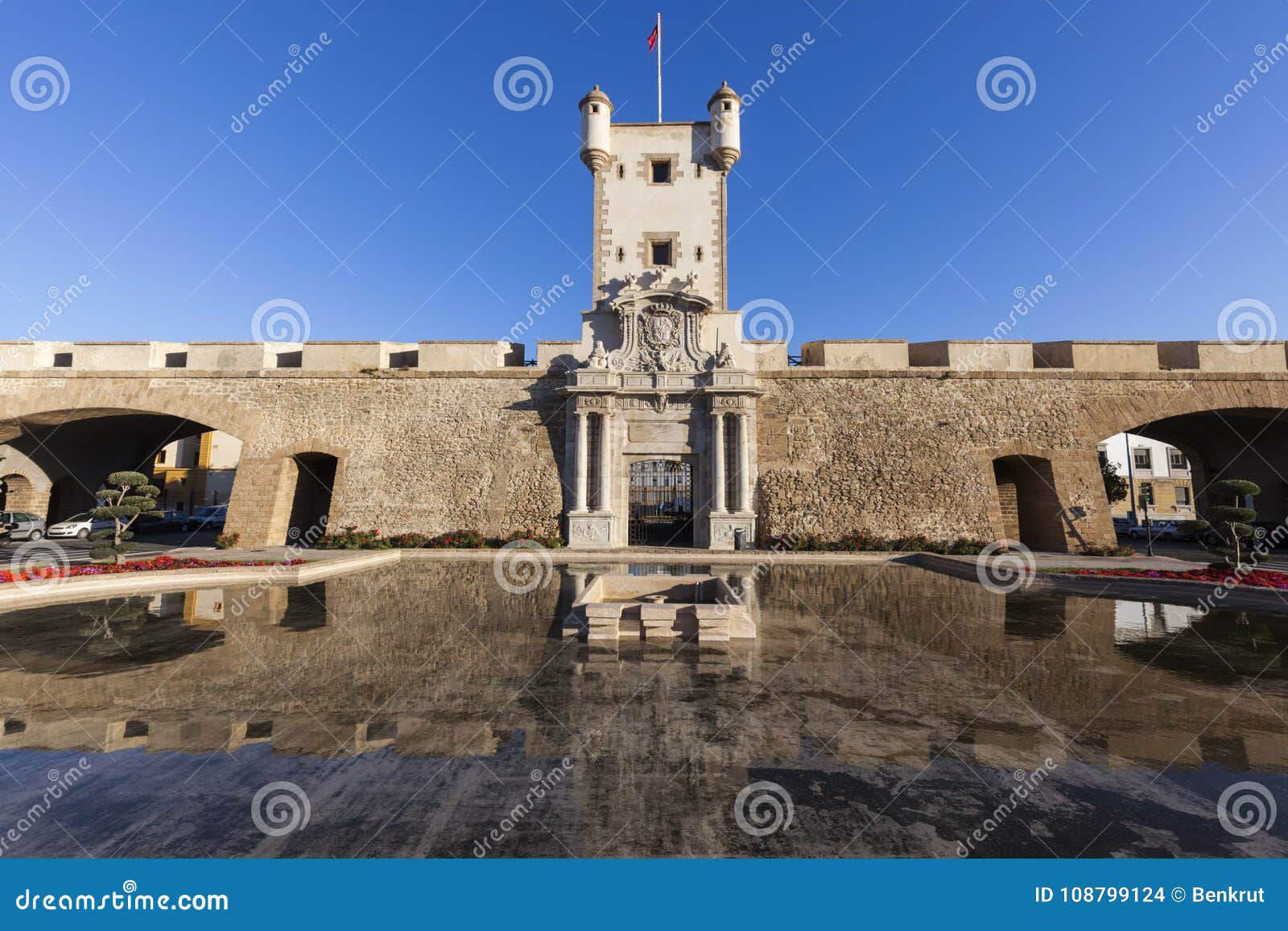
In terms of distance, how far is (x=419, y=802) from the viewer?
396 cm

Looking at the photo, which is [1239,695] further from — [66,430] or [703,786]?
[66,430]

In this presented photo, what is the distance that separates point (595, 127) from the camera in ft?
84.6

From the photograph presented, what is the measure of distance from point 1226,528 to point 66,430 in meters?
47.2

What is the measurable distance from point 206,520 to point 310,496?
49.3 feet

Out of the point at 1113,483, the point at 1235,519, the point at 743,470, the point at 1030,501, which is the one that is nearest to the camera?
the point at 1235,519

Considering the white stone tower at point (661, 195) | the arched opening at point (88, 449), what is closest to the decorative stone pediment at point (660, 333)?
the white stone tower at point (661, 195)

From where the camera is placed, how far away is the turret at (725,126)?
84.4 feet

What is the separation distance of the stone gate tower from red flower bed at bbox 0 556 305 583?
11407mm

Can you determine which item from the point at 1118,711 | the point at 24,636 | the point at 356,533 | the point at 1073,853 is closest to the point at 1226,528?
the point at 1118,711

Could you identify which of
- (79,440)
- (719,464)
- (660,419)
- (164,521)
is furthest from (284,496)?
(719,464)

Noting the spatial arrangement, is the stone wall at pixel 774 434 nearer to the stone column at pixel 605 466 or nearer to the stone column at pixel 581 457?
the stone column at pixel 581 457

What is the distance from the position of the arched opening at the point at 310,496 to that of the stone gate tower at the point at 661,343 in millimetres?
12434

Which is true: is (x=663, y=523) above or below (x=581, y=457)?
above

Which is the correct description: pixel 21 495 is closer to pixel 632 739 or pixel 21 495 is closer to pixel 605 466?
pixel 605 466
